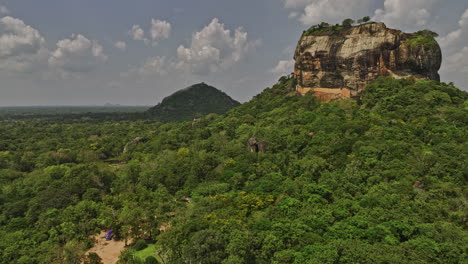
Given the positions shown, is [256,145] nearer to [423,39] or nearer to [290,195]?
[290,195]

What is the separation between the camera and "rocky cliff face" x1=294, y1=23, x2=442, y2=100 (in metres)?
47.9

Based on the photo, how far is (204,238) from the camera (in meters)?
20.0

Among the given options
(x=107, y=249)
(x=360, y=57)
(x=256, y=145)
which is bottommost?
(x=107, y=249)

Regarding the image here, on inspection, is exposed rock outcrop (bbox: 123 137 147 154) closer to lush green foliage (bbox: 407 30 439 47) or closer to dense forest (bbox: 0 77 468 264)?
dense forest (bbox: 0 77 468 264)

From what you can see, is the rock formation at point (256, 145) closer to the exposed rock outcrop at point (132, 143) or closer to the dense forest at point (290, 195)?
the dense forest at point (290, 195)

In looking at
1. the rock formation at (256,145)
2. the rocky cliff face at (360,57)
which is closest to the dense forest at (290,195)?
the rock formation at (256,145)

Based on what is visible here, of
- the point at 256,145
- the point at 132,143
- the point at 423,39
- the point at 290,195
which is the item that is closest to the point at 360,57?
the point at 423,39

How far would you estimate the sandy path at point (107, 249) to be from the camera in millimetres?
25744

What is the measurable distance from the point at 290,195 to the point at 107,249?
21276mm

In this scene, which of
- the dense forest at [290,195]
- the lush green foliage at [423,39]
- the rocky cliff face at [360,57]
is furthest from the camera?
the rocky cliff face at [360,57]

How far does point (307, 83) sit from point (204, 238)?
48.8 metres

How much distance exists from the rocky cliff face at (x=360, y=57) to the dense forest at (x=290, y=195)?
149 inches

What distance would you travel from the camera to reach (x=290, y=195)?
2814 cm

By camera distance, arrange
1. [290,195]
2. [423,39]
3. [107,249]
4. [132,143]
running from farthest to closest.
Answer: [132,143]
[423,39]
[290,195]
[107,249]
